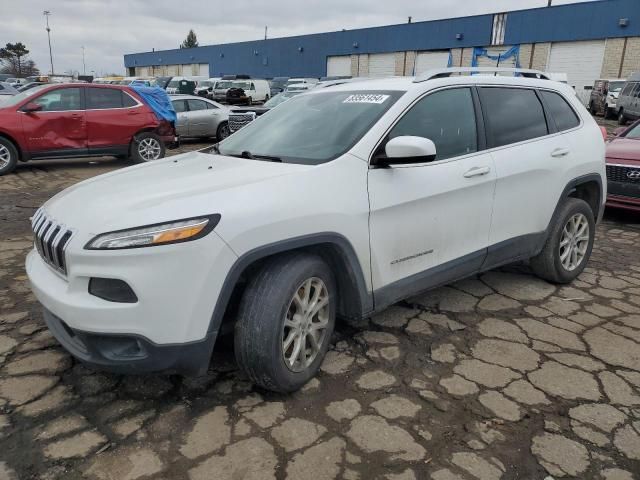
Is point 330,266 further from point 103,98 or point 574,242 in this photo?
point 103,98

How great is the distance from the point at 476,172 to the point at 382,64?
130 feet

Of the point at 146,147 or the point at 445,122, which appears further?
the point at 146,147

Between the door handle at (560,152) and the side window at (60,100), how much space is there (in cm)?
877

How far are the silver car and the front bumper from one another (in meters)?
12.3

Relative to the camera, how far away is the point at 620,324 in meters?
3.78

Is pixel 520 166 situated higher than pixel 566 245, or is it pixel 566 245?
pixel 520 166

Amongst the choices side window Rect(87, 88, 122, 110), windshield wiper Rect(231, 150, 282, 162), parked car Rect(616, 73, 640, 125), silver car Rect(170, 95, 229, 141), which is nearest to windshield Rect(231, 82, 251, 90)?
silver car Rect(170, 95, 229, 141)

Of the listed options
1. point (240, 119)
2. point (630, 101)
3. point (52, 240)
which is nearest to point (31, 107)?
point (240, 119)

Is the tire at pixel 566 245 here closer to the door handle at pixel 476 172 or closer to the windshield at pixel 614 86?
the door handle at pixel 476 172

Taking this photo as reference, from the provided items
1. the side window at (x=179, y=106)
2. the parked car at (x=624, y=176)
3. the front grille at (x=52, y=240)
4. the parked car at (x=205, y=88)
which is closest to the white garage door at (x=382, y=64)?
the parked car at (x=205, y=88)

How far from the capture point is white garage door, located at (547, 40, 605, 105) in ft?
97.7

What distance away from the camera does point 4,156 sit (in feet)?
30.3

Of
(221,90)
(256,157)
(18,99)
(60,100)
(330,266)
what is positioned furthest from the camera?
(221,90)

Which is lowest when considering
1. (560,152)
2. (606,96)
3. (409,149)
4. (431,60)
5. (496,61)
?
(560,152)
